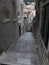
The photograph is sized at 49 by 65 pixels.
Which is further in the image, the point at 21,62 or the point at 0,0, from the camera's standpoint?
the point at 0,0

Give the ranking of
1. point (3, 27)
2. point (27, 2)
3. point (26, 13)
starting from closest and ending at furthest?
point (3, 27), point (26, 13), point (27, 2)

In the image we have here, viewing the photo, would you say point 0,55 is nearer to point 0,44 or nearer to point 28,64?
point 0,44

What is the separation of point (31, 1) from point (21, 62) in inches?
596

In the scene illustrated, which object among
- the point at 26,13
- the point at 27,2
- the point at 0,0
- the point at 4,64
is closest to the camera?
the point at 4,64

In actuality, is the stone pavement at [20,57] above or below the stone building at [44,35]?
below

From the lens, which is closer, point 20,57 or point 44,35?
point 44,35

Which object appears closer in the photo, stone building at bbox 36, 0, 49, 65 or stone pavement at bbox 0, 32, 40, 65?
stone building at bbox 36, 0, 49, 65

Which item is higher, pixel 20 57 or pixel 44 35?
pixel 44 35

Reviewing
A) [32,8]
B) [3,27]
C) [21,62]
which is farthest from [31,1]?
[21,62]

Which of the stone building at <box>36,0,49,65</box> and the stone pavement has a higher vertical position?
the stone building at <box>36,0,49,65</box>

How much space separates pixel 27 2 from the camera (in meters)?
19.8

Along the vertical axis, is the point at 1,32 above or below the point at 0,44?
above

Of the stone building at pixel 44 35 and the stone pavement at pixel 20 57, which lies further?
the stone pavement at pixel 20 57

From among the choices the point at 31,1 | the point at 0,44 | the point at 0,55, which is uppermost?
the point at 31,1
